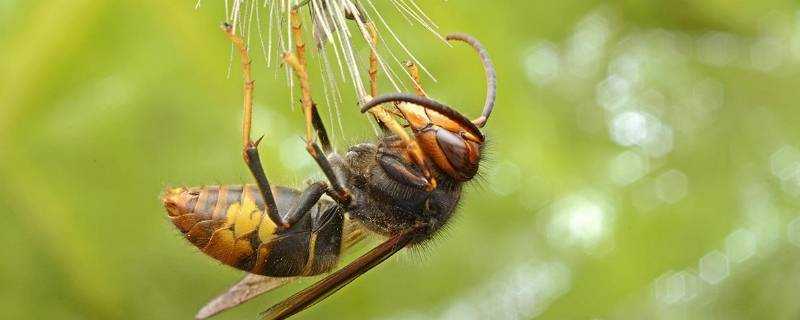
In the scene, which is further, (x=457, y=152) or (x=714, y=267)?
(x=714, y=267)

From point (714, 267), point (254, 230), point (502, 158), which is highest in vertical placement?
point (502, 158)

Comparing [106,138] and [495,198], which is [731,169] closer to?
[495,198]

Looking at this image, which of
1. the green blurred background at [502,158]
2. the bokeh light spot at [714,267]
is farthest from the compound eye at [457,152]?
the bokeh light spot at [714,267]

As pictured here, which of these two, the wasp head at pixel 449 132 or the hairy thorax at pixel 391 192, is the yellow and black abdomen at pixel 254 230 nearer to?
the hairy thorax at pixel 391 192

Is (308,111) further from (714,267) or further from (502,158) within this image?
(714,267)

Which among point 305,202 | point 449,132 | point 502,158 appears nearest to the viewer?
point 449,132

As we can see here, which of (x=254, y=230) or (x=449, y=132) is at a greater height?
(x=449, y=132)

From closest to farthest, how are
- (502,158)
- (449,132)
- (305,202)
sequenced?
(449,132) < (305,202) < (502,158)

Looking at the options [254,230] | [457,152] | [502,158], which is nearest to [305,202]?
[254,230]
